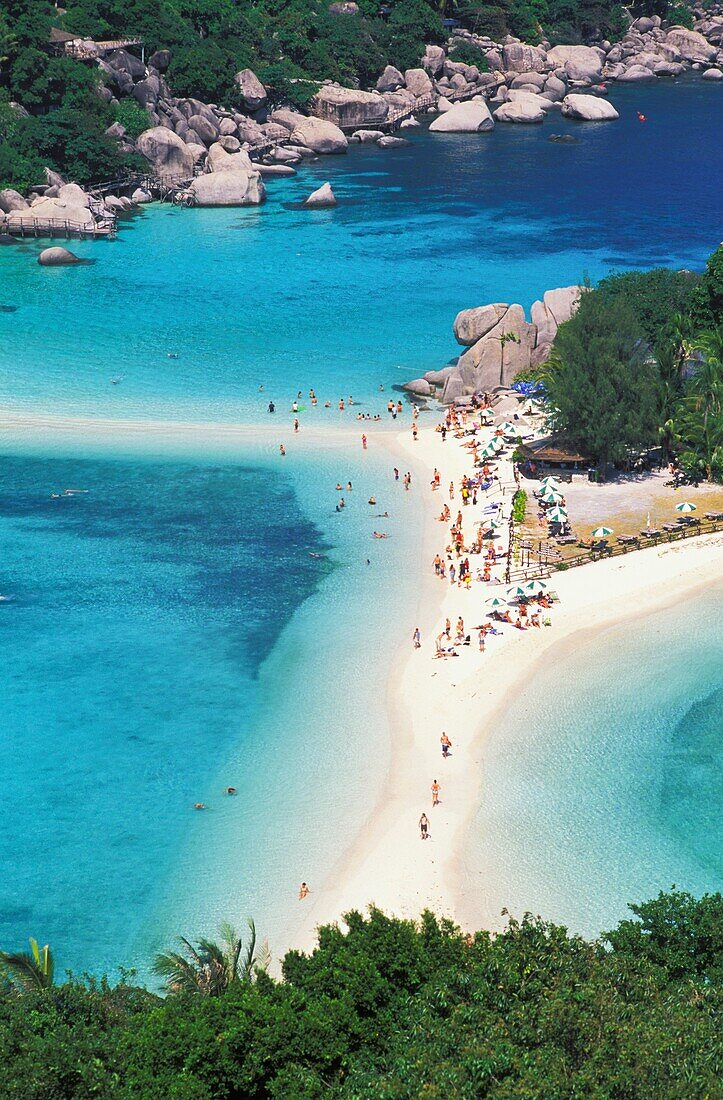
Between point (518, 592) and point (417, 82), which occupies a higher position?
point (417, 82)

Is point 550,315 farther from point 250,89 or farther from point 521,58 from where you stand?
point 521,58

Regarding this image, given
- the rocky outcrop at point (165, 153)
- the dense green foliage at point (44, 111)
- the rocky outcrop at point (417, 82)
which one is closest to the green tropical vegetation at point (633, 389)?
the dense green foliage at point (44, 111)

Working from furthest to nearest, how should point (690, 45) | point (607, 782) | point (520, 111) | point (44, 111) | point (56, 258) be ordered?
point (690, 45)
point (520, 111)
point (44, 111)
point (56, 258)
point (607, 782)

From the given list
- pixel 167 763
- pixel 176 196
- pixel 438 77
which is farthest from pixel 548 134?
pixel 167 763

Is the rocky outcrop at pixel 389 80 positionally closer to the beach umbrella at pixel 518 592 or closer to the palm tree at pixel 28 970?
the beach umbrella at pixel 518 592

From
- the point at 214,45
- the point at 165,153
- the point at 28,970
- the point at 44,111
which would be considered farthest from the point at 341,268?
the point at 28,970

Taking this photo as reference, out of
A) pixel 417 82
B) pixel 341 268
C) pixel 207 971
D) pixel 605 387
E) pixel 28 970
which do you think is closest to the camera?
pixel 28 970
